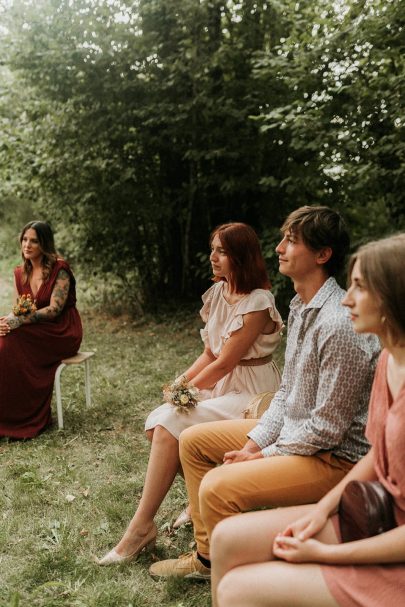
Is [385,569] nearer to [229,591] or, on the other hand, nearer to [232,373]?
[229,591]

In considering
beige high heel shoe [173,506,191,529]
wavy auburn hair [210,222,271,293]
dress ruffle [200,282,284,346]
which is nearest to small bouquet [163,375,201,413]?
dress ruffle [200,282,284,346]

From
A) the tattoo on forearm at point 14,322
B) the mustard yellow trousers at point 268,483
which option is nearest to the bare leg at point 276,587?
the mustard yellow trousers at point 268,483

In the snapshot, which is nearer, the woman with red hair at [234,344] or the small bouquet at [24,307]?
the woman with red hair at [234,344]

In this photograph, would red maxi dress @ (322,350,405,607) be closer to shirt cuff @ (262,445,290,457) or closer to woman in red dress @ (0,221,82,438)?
shirt cuff @ (262,445,290,457)

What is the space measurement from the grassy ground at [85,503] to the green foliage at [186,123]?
2.73 m

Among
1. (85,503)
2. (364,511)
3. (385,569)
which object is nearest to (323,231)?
(364,511)

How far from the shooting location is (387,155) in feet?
17.1

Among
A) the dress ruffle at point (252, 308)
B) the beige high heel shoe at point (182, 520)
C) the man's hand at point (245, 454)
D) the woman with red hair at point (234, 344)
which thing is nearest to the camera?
the man's hand at point (245, 454)

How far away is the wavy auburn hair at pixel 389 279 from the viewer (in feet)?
4.92

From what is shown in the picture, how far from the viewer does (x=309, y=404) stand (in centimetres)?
205

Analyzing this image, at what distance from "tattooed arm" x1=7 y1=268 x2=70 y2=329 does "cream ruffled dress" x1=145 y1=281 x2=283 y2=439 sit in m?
1.88

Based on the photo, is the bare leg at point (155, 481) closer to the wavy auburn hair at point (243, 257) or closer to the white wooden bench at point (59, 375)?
the wavy auburn hair at point (243, 257)

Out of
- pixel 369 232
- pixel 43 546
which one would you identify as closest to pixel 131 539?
pixel 43 546

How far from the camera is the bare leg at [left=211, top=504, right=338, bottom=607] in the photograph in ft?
5.35
